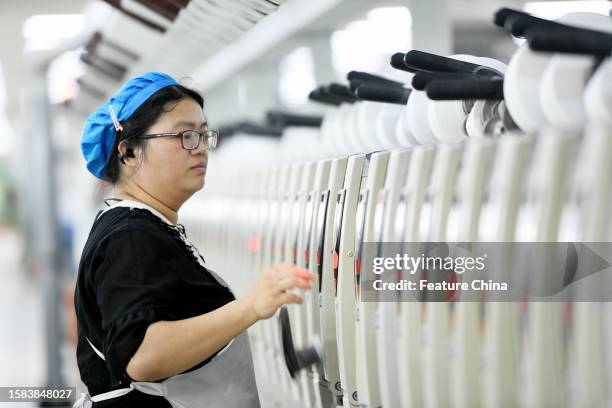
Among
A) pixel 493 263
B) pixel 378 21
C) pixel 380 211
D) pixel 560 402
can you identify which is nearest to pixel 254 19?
pixel 380 211

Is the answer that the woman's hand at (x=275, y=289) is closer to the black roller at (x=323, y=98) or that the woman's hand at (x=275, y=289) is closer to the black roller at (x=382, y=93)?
the black roller at (x=382, y=93)

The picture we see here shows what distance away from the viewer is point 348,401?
1.61 metres

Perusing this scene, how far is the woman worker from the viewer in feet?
4.87

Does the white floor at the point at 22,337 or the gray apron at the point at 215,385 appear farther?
the white floor at the point at 22,337

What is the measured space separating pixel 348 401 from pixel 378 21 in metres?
5.01

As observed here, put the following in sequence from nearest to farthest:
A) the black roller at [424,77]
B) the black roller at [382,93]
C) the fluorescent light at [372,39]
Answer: the black roller at [424,77]
the black roller at [382,93]
the fluorescent light at [372,39]

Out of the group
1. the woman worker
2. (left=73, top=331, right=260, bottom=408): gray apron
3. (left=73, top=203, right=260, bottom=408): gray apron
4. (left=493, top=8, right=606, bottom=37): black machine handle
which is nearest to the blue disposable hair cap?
the woman worker

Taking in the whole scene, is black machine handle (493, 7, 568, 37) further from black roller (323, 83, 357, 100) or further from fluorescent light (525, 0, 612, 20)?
fluorescent light (525, 0, 612, 20)

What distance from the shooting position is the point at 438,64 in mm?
1423

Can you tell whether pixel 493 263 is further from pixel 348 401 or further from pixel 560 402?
pixel 348 401

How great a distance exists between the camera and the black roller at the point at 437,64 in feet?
4.66

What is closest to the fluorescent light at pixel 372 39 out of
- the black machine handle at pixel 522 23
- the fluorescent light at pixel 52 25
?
the fluorescent light at pixel 52 25

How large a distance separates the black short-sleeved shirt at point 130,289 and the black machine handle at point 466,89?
0.64m

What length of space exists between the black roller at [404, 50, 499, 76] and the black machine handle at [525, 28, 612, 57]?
376mm
